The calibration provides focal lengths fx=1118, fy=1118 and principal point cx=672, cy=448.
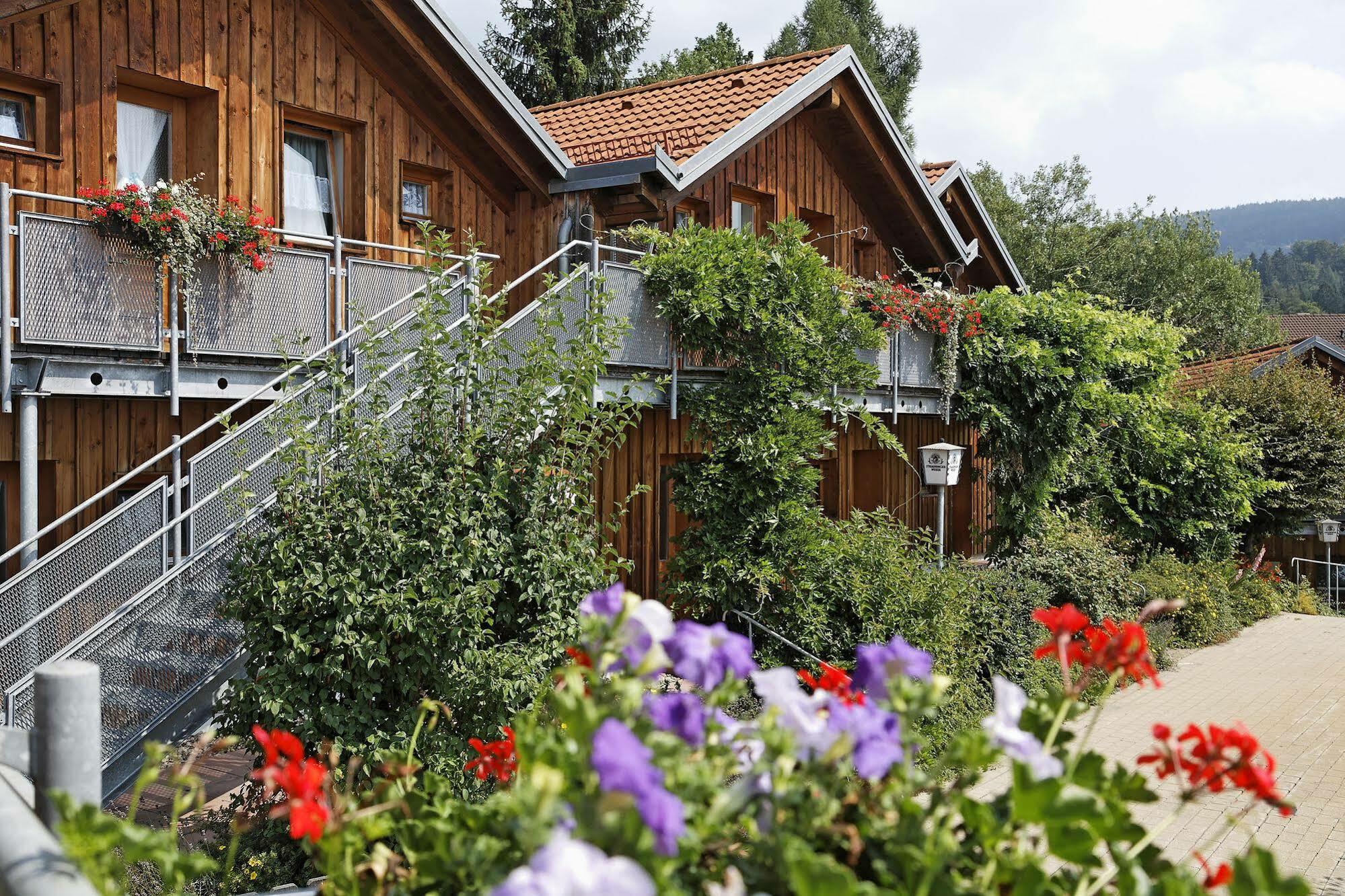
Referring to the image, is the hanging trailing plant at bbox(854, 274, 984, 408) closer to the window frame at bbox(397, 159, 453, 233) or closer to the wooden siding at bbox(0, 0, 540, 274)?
the wooden siding at bbox(0, 0, 540, 274)

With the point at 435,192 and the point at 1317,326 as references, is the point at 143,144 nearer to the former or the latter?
the point at 435,192

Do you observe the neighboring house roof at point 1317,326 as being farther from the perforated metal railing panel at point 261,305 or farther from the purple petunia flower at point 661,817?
the purple petunia flower at point 661,817

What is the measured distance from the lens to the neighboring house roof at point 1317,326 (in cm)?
5775

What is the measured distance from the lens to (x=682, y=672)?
1829mm

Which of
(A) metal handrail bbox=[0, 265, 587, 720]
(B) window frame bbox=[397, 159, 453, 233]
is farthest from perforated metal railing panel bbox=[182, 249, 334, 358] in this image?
(B) window frame bbox=[397, 159, 453, 233]

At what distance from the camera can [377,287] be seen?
9.76 metres

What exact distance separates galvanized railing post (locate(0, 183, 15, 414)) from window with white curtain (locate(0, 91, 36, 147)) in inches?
69.1

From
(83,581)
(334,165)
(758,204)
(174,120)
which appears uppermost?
(758,204)

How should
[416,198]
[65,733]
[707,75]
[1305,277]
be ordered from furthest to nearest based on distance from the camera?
[1305,277], [707,75], [416,198], [65,733]

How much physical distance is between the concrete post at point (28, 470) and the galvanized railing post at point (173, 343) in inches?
34.1

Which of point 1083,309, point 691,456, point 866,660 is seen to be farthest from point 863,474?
point 866,660

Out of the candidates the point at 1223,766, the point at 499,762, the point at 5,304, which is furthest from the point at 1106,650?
the point at 5,304

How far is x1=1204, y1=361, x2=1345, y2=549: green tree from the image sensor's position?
19328 mm

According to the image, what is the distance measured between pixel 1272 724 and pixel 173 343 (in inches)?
416
